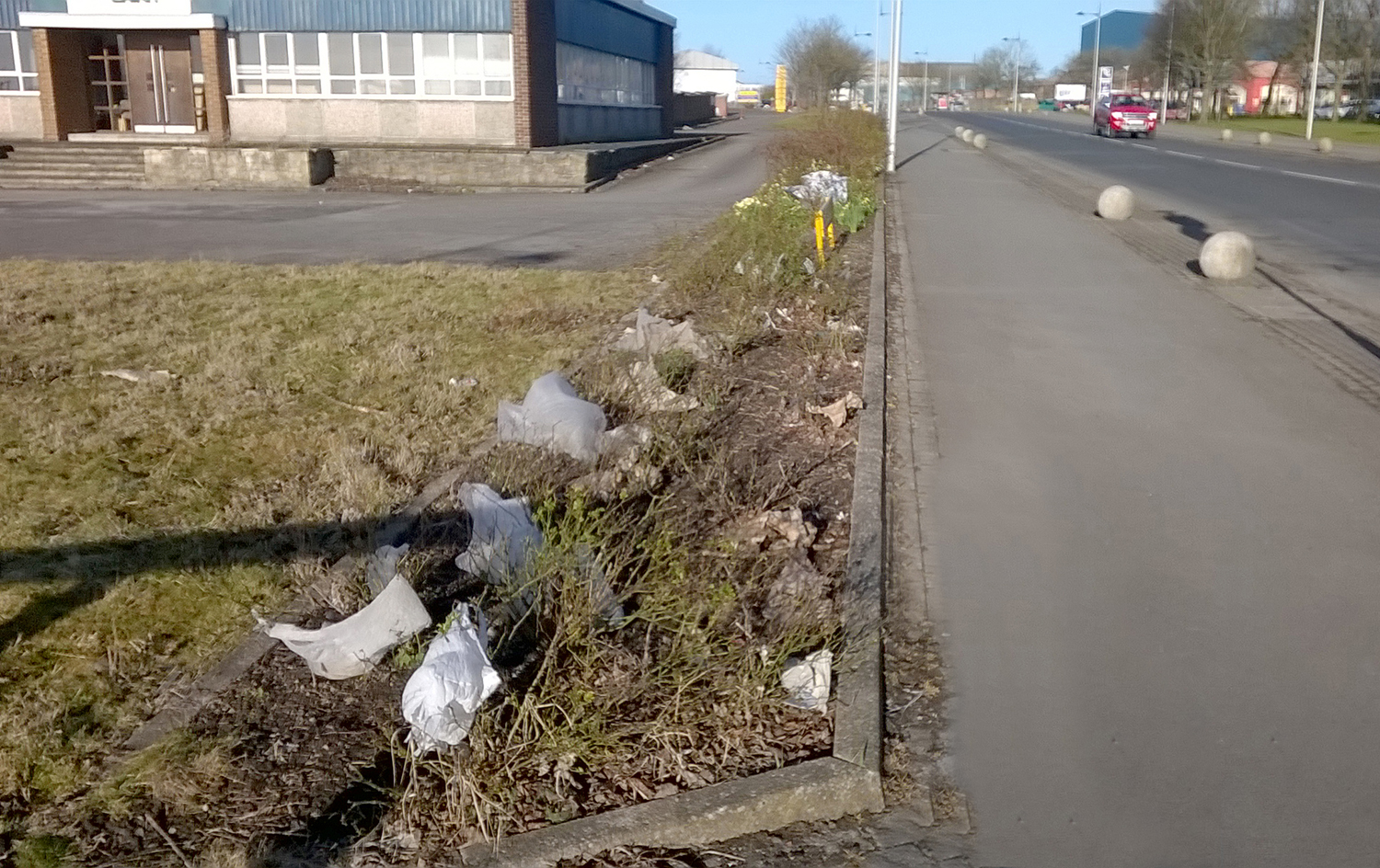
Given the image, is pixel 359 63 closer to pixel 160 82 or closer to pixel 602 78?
pixel 160 82

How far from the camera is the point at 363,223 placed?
19.1 meters

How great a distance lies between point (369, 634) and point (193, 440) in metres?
3.32

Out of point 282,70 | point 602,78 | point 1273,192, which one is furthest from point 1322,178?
point 282,70

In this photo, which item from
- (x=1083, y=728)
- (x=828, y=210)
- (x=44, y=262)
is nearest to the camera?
(x=1083, y=728)

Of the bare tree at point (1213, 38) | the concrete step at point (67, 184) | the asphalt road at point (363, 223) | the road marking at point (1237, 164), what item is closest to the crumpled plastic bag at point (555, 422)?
the asphalt road at point (363, 223)

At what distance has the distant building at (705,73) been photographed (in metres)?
104

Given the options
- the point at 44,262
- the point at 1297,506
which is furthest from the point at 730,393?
the point at 44,262

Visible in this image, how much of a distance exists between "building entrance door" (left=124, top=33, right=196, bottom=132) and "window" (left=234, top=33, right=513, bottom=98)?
1871 mm

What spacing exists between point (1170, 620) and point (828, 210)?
11.0 metres

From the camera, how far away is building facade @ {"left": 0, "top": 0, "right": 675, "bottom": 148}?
28.8 metres

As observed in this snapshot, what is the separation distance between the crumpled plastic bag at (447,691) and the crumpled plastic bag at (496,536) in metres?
0.66

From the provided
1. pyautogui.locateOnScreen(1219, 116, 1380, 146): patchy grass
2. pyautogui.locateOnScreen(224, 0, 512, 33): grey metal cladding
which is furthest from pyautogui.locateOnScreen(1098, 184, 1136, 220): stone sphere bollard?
pyautogui.locateOnScreen(1219, 116, 1380, 146): patchy grass

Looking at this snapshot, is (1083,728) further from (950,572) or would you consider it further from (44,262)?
(44,262)

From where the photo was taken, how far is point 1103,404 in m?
8.02
